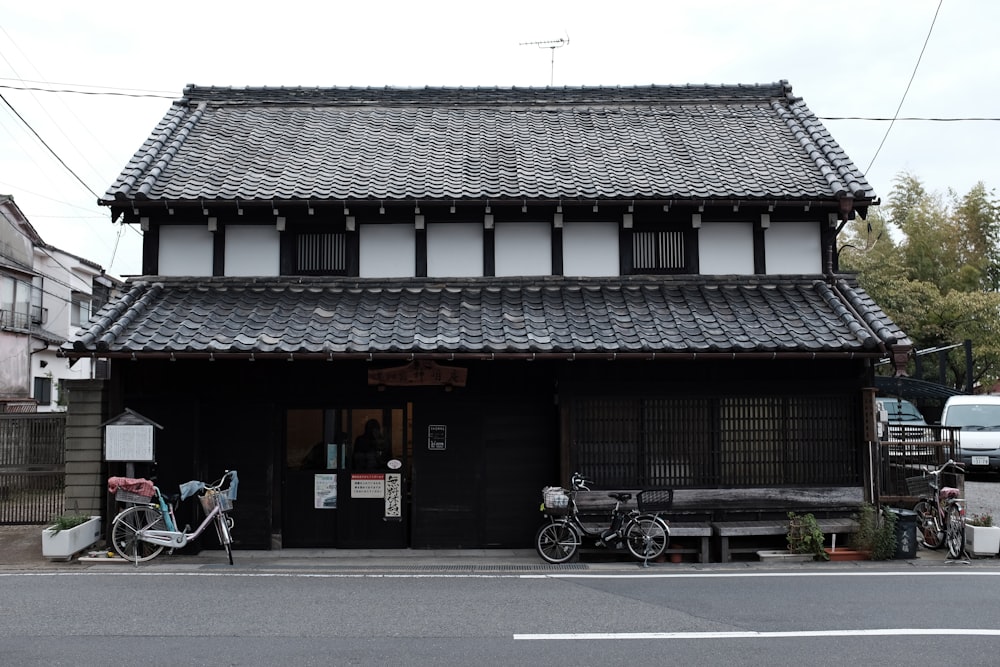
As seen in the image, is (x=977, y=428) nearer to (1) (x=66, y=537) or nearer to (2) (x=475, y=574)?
(2) (x=475, y=574)

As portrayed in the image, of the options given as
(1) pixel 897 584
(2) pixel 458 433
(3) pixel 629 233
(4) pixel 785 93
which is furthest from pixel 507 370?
(4) pixel 785 93

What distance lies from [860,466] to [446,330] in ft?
22.2

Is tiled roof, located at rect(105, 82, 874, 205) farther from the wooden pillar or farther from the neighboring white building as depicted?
the neighboring white building

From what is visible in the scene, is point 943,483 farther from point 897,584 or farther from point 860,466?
point 897,584

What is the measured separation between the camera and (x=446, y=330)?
1194cm

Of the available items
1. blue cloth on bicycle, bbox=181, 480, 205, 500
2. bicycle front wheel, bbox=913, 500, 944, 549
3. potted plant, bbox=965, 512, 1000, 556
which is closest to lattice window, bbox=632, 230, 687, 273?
bicycle front wheel, bbox=913, 500, 944, 549

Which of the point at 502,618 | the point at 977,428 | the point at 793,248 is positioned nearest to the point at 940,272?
the point at 977,428

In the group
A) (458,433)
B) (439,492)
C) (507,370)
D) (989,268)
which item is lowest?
(439,492)

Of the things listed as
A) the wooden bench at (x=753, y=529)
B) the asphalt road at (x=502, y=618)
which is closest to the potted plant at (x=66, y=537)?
the asphalt road at (x=502, y=618)

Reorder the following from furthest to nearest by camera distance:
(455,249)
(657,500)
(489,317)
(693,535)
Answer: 1. (455,249)
2. (489,317)
3. (657,500)
4. (693,535)

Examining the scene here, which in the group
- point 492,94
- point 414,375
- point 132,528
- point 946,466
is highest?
point 492,94

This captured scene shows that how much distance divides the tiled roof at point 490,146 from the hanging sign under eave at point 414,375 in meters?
2.82

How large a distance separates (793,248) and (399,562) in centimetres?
840

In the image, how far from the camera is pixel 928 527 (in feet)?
41.1
